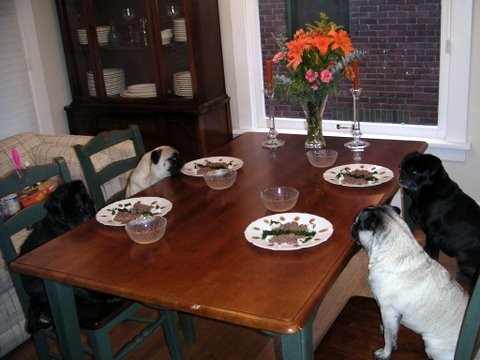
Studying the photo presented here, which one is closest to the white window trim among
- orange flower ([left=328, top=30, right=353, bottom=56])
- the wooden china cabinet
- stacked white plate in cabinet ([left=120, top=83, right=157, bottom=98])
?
the wooden china cabinet

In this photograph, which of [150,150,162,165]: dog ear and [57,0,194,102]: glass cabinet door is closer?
[150,150,162,165]: dog ear

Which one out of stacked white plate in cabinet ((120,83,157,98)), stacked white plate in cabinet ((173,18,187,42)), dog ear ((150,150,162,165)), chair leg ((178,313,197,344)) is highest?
stacked white plate in cabinet ((173,18,187,42))

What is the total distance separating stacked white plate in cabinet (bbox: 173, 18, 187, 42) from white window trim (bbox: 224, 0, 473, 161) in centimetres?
34

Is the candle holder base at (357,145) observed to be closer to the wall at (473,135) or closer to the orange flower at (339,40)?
the orange flower at (339,40)

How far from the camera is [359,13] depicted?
3541 mm

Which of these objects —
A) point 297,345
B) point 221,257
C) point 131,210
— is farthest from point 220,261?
point 131,210

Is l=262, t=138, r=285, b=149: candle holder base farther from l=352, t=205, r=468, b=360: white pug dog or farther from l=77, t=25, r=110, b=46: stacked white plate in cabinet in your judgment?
l=77, t=25, r=110, b=46: stacked white plate in cabinet

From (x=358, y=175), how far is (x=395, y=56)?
1.67m

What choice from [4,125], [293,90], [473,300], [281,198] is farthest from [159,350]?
[4,125]

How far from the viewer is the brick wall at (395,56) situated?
3.38 metres

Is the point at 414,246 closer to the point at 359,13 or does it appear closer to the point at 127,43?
the point at 359,13

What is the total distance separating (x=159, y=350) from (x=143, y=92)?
6.75ft

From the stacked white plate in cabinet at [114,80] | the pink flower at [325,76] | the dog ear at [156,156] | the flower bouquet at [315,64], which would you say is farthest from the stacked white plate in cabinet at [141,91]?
the pink flower at [325,76]

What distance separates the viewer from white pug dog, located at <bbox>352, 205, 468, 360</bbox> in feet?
5.13
